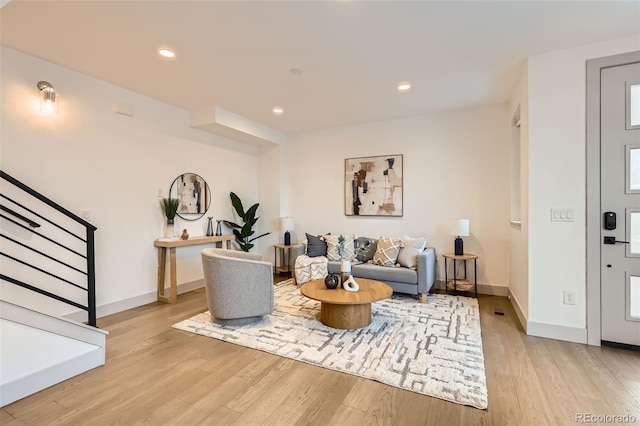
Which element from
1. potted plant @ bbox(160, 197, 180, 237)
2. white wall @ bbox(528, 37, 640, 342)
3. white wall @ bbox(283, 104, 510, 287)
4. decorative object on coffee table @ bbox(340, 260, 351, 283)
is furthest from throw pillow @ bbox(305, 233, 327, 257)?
white wall @ bbox(528, 37, 640, 342)

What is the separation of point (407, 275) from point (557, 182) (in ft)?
6.40

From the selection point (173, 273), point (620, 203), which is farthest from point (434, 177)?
point (173, 273)

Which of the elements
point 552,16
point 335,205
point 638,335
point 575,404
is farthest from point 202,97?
point 638,335

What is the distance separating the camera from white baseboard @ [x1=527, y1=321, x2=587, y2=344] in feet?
8.96

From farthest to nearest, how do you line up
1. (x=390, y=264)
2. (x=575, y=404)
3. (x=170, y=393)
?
1. (x=390, y=264)
2. (x=170, y=393)
3. (x=575, y=404)

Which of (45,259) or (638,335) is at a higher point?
(45,259)

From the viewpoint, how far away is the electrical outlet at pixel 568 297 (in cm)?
277

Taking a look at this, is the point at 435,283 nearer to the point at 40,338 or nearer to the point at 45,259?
the point at 40,338

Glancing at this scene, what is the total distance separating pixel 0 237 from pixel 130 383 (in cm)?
199

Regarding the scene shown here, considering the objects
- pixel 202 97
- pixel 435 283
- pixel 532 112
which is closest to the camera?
pixel 532 112

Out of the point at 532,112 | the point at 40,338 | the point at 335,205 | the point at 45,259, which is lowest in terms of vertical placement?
the point at 40,338

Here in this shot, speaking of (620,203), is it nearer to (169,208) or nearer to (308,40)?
(308,40)

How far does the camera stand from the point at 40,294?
2.91 m

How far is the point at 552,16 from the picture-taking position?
2305 millimetres
